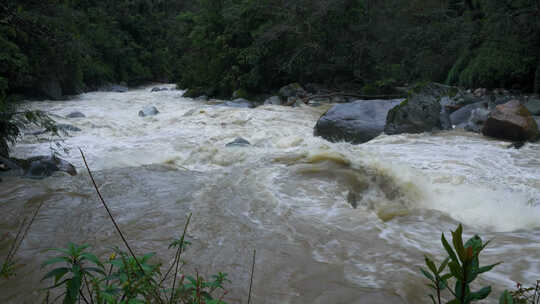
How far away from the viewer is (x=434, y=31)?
35.9 feet

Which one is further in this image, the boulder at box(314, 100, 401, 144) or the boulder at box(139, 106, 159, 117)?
the boulder at box(139, 106, 159, 117)

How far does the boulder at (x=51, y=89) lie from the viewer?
15090mm

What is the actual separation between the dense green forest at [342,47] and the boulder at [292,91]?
2.36 ft

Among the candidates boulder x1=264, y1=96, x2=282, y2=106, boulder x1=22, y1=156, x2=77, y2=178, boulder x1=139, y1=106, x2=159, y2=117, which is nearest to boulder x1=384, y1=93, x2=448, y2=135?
boulder x1=22, y1=156, x2=77, y2=178

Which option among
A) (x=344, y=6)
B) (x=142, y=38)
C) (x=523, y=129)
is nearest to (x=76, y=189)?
(x=523, y=129)

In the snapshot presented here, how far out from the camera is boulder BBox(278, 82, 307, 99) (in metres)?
13.6

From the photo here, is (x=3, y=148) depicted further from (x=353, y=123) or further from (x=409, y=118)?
(x=409, y=118)

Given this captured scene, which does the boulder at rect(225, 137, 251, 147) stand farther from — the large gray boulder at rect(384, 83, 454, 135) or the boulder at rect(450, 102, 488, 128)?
the boulder at rect(450, 102, 488, 128)

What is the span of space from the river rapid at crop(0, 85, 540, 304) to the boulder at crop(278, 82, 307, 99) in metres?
7.03

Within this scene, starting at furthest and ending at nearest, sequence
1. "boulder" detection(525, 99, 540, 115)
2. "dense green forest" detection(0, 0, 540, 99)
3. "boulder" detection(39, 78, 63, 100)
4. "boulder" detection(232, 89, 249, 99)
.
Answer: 1. "boulder" detection(39, 78, 63, 100)
2. "boulder" detection(232, 89, 249, 99)
3. "dense green forest" detection(0, 0, 540, 99)
4. "boulder" detection(525, 99, 540, 115)

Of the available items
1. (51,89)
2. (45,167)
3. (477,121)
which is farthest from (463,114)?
(51,89)

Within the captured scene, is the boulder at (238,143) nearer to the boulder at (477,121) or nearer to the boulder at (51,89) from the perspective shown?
the boulder at (477,121)

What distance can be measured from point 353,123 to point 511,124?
9.10ft

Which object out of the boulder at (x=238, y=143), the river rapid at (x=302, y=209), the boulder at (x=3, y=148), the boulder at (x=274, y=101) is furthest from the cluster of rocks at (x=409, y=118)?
the boulder at (x=3, y=148)
